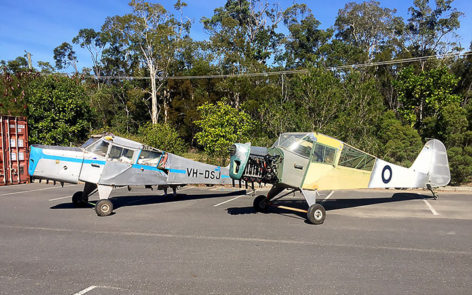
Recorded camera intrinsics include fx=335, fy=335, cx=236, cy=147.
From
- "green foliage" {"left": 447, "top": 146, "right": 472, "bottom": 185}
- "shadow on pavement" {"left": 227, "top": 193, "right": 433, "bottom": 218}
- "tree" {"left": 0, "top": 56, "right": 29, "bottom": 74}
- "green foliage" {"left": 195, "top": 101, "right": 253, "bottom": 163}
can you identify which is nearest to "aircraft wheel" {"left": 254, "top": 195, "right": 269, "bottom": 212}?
"shadow on pavement" {"left": 227, "top": 193, "right": 433, "bottom": 218}

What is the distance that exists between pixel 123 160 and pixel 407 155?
46.4 ft

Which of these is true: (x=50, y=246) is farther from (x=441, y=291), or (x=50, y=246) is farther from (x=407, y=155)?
(x=407, y=155)

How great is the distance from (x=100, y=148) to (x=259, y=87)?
1034 inches

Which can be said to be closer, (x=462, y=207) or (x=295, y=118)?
(x=462, y=207)

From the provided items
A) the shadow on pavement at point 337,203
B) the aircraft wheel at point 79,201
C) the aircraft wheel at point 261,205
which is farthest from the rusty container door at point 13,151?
the aircraft wheel at point 261,205

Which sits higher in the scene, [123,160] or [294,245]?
[123,160]

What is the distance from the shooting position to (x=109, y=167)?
11.3 meters

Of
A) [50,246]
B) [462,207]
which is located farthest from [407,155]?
[50,246]

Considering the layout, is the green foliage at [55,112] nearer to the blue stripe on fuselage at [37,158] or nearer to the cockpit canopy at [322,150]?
the blue stripe on fuselage at [37,158]

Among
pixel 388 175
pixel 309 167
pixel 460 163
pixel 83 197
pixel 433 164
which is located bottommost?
pixel 83 197

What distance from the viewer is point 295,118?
69.4ft

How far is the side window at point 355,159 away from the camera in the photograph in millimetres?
10336

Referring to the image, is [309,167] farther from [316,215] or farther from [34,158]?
[34,158]

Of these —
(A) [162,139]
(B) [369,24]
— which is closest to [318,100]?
(A) [162,139]
